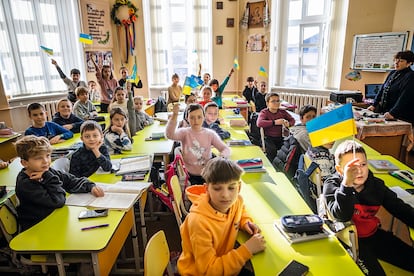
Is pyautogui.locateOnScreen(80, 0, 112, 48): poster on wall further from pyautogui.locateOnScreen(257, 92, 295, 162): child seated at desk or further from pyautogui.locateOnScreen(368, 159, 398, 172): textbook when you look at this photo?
pyautogui.locateOnScreen(368, 159, 398, 172): textbook

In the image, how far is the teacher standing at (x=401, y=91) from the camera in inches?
151

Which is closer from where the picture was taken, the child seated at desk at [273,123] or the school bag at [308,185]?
the school bag at [308,185]

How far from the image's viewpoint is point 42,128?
328 cm

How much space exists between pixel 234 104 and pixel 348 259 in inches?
174

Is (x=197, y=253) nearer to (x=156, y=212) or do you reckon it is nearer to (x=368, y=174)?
(x=368, y=174)

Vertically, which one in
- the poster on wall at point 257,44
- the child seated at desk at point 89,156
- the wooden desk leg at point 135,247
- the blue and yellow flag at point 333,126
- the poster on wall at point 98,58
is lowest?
the wooden desk leg at point 135,247

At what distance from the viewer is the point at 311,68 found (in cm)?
668

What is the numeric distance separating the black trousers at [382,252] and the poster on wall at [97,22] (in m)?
6.71

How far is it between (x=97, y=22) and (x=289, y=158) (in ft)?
19.0

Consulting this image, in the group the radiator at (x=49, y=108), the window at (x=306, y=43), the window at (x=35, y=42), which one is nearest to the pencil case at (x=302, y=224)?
the window at (x=306, y=43)

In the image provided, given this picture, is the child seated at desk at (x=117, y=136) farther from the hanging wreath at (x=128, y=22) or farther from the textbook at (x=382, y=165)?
the hanging wreath at (x=128, y=22)

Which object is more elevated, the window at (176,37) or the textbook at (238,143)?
the window at (176,37)

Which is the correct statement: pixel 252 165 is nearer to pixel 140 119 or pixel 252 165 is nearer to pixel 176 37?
pixel 140 119

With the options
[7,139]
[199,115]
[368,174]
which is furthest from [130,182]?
[7,139]
